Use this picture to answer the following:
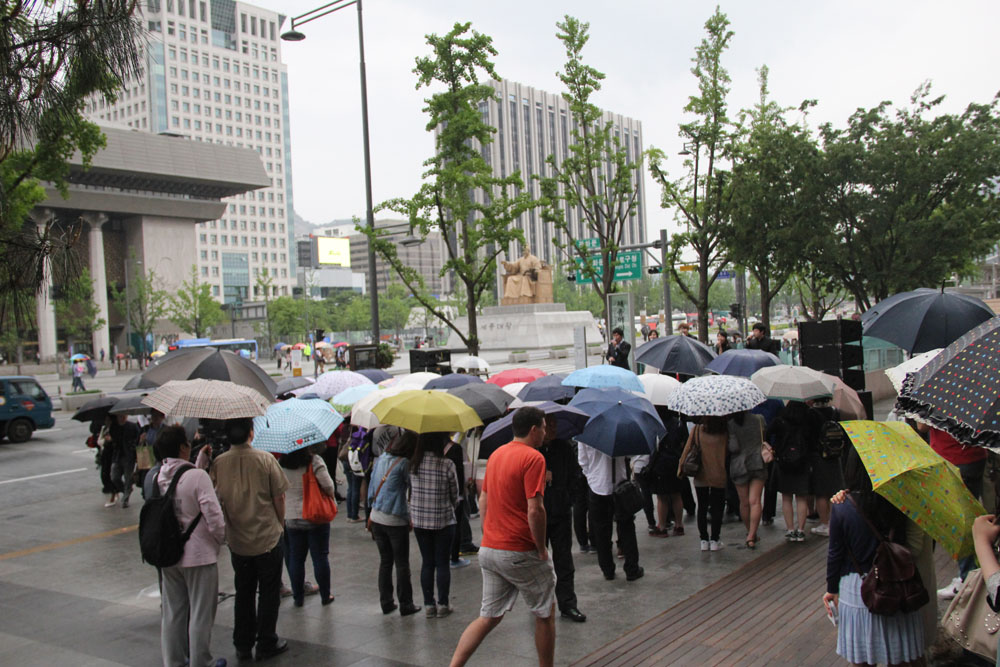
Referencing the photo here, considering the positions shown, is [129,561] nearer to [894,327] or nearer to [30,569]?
[30,569]

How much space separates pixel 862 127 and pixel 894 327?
1359 centimetres

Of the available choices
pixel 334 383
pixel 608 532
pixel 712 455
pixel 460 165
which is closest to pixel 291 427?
pixel 608 532

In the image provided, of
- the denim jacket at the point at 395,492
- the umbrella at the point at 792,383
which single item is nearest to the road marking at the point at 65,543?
the denim jacket at the point at 395,492

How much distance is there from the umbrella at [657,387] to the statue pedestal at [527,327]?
37.3m

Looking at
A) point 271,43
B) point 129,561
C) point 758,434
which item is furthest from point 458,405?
point 271,43

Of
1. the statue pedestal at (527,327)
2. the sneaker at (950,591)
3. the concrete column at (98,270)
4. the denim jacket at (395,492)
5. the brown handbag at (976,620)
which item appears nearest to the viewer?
the brown handbag at (976,620)

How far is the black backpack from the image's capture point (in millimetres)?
5328

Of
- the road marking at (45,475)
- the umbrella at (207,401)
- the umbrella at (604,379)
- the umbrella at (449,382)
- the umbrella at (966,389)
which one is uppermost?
the umbrella at (966,389)

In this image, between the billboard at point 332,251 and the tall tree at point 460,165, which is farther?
the billboard at point 332,251

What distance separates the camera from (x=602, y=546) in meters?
7.34

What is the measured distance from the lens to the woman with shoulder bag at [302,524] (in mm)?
6758

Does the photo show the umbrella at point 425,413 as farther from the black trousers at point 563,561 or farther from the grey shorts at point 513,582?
the grey shorts at point 513,582

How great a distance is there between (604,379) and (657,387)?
1.10 m

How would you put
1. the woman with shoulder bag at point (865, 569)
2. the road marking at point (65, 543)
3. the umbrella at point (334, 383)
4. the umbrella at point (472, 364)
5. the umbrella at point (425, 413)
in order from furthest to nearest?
the umbrella at point (472, 364) < the umbrella at point (334, 383) < the road marking at point (65, 543) < the umbrella at point (425, 413) < the woman with shoulder bag at point (865, 569)
